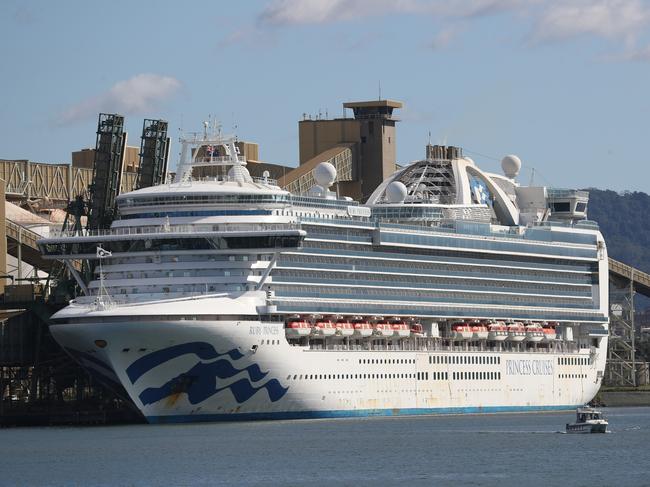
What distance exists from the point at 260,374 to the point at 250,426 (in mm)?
2628

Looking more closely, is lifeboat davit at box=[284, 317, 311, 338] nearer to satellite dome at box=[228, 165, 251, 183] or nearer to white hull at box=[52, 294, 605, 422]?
white hull at box=[52, 294, 605, 422]

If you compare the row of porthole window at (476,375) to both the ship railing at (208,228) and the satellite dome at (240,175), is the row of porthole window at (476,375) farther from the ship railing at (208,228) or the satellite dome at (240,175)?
the satellite dome at (240,175)

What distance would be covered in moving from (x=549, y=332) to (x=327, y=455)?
39147 millimetres

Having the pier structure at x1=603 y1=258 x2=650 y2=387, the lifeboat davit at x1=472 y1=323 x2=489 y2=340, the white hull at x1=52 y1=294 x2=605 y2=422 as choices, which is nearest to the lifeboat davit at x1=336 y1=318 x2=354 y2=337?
the white hull at x1=52 y1=294 x2=605 y2=422

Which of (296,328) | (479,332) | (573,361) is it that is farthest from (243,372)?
(573,361)

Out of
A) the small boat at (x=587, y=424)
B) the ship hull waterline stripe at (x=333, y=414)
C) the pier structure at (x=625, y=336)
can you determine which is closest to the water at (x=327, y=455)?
the ship hull waterline stripe at (x=333, y=414)

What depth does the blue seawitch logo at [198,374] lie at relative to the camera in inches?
3349

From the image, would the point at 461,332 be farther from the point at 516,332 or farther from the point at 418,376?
the point at 516,332

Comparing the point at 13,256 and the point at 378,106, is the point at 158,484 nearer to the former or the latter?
the point at 13,256

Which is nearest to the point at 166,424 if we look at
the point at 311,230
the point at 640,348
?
the point at 311,230

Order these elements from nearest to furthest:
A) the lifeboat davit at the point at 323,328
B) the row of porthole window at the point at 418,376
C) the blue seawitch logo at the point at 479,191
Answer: the row of porthole window at the point at 418,376 → the lifeboat davit at the point at 323,328 → the blue seawitch logo at the point at 479,191

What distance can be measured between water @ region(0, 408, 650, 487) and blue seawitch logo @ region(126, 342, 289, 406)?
148 centimetres

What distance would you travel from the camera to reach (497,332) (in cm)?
10525

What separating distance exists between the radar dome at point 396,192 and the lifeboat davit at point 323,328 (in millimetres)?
14567
